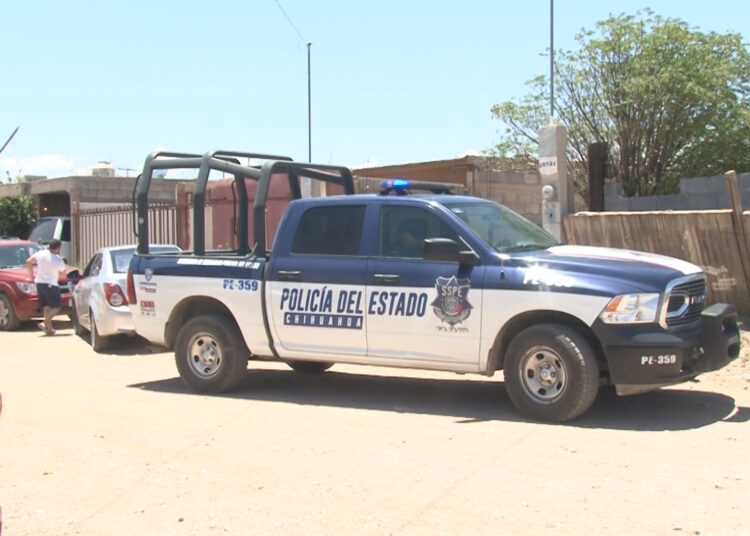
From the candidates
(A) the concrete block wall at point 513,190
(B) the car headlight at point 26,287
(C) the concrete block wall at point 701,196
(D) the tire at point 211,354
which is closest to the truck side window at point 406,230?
(D) the tire at point 211,354

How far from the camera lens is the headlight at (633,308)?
22.3 ft

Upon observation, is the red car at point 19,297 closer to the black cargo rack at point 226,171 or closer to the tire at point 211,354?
the black cargo rack at point 226,171

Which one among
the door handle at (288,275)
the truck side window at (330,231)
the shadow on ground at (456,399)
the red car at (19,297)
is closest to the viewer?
the shadow on ground at (456,399)

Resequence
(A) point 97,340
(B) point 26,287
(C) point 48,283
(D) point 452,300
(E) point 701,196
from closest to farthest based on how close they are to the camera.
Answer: (D) point 452,300, (A) point 97,340, (E) point 701,196, (C) point 48,283, (B) point 26,287

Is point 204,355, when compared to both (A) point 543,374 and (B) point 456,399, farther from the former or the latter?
(A) point 543,374

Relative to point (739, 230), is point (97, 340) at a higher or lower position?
lower

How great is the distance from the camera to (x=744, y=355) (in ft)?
29.5

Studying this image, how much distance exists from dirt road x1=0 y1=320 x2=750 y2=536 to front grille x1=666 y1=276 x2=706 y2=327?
0.85 meters

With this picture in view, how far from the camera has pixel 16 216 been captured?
27.4 meters

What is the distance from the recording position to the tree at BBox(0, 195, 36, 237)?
Result: 2723 cm

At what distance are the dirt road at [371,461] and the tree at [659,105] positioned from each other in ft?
50.7

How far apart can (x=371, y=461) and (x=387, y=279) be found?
2.07 meters

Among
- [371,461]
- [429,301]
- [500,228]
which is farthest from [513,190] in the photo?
[371,461]

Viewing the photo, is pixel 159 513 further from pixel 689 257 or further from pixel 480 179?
pixel 480 179
